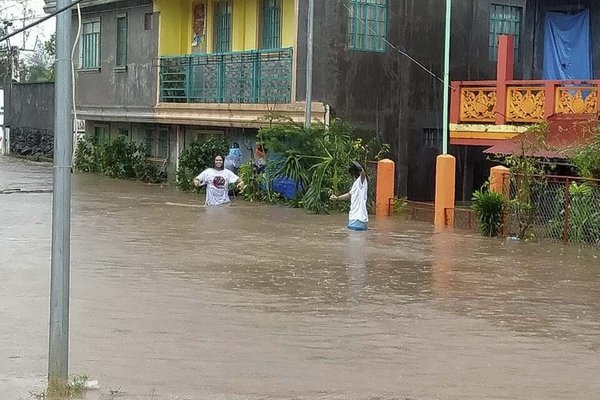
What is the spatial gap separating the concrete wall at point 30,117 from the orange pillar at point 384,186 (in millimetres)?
23339

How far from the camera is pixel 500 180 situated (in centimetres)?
1938

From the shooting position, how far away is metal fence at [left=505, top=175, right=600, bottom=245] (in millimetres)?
17750

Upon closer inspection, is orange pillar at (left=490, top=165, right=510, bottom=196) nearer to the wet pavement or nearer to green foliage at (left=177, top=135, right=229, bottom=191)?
the wet pavement

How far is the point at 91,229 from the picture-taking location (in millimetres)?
18844

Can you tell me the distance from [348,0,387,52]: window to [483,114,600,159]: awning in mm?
5981

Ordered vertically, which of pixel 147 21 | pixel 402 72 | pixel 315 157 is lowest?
pixel 315 157

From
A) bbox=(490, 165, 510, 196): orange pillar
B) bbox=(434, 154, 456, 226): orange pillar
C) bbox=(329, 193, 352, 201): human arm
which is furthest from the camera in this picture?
bbox=(434, 154, 456, 226): orange pillar

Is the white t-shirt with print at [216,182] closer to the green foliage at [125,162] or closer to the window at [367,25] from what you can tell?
the window at [367,25]

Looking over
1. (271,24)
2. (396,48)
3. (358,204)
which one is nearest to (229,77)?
(271,24)

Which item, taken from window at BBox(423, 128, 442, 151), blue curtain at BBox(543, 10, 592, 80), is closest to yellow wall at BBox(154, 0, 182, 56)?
window at BBox(423, 128, 442, 151)

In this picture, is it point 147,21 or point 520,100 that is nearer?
point 520,100

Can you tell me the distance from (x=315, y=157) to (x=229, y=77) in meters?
5.11

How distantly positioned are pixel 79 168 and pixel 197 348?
1086 inches

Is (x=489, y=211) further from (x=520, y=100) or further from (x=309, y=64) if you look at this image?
(x=309, y=64)
